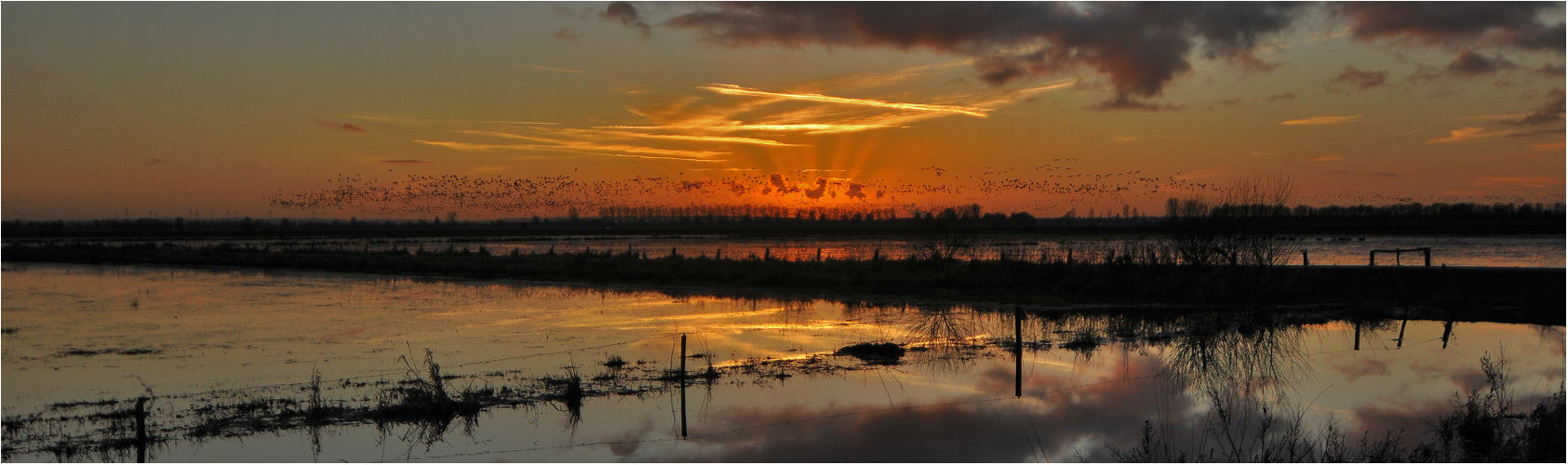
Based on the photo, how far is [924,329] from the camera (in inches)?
862

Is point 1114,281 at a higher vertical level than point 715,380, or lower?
higher

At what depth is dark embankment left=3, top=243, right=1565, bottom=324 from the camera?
87.7 feet

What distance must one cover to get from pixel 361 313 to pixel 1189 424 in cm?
2287

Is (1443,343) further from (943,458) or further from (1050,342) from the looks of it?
(943,458)

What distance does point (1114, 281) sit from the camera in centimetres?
3125

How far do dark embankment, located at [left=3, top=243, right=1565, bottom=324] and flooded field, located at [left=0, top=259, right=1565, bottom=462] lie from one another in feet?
12.9

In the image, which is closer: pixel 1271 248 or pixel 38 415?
pixel 38 415

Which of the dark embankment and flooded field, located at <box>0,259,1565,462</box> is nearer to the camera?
flooded field, located at <box>0,259,1565,462</box>

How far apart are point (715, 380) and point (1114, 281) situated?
20945 mm

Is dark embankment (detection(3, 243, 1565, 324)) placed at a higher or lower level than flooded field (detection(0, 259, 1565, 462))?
higher

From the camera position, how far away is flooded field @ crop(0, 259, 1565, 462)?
1117cm

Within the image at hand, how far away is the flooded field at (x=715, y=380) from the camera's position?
11.2 meters

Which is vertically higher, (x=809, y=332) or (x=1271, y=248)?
(x=1271, y=248)

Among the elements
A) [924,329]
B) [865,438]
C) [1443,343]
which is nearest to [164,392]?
[865,438]
